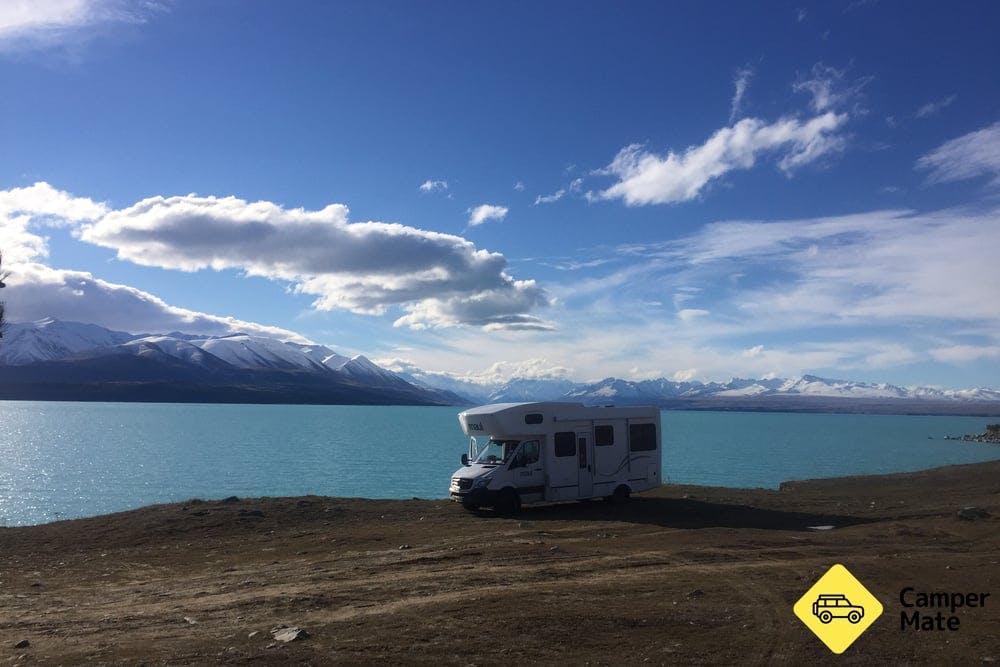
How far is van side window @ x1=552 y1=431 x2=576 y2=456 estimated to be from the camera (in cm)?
2438

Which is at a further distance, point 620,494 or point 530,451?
point 620,494

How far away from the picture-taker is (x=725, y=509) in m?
24.4

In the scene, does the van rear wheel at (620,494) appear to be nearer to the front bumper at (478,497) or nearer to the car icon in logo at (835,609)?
the front bumper at (478,497)

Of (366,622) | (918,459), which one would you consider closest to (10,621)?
(366,622)

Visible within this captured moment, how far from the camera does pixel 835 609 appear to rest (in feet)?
37.8

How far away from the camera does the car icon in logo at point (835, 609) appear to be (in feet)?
36.3

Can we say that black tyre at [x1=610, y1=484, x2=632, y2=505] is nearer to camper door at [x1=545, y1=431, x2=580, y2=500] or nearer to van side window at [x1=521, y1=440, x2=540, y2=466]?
camper door at [x1=545, y1=431, x2=580, y2=500]

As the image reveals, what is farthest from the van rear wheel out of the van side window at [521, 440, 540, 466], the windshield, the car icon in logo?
the car icon in logo

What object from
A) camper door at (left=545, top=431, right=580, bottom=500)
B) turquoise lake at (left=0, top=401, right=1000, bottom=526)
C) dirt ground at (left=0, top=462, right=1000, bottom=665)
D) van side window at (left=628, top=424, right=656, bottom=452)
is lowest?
turquoise lake at (left=0, top=401, right=1000, bottom=526)

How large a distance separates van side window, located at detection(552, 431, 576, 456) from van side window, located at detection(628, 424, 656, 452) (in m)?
2.62

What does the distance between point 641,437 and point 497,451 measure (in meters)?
6.02

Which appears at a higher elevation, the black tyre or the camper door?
the camper door

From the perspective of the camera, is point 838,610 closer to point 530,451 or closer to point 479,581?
point 479,581

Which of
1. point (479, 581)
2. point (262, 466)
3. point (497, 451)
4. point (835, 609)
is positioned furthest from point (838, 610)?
point (262, 466)
